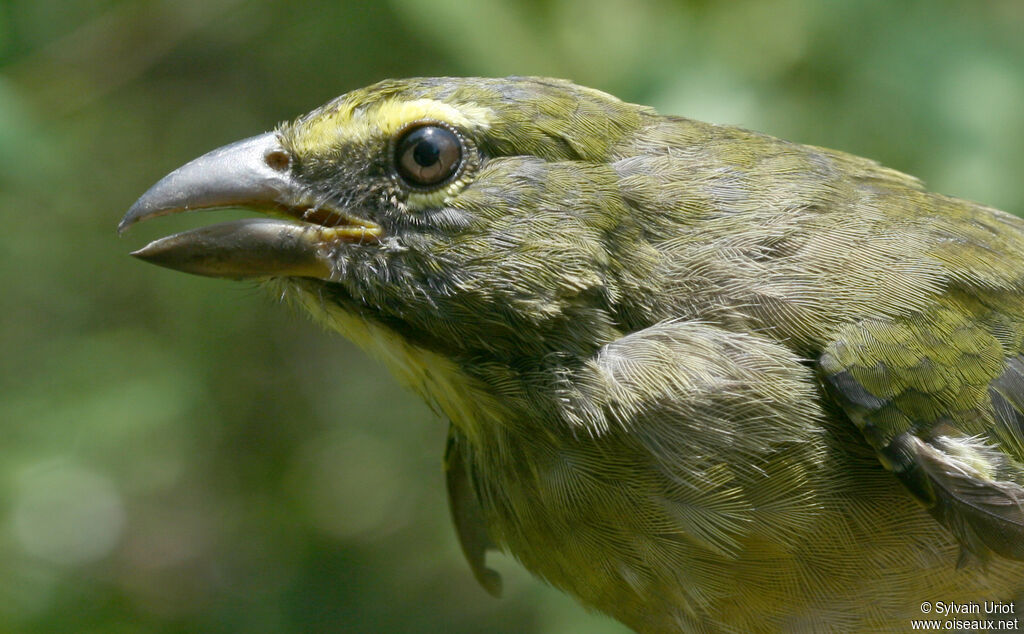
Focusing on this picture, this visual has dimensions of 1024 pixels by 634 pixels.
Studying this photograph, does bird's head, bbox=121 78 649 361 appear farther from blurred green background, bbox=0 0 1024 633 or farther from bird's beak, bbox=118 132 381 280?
blurred green background, bbox=0 0 1024 633

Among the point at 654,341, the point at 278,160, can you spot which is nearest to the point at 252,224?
the point at 278,160

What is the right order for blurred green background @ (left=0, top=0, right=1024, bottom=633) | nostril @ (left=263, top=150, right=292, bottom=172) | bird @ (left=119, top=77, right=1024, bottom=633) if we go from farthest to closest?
blurred green background @ (left=0, top=0, right=1024, bottom=633) < nostril @ (left=263, top=150, right=292, bottom=172) < bird @ (left=119, top=77, right=1024, bottom=633)

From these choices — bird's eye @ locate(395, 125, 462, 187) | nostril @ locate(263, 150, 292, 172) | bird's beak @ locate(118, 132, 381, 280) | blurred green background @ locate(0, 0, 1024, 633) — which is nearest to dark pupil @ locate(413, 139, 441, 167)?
bird's eye @ locate(395, 125, 462, 187)

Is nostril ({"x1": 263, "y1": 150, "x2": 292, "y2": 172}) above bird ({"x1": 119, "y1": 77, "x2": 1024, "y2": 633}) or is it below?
above

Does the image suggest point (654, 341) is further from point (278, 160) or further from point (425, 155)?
point (278, 160)

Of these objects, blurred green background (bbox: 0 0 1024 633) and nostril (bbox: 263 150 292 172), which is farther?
blurred green background (bbox: 0 0 1024 633)

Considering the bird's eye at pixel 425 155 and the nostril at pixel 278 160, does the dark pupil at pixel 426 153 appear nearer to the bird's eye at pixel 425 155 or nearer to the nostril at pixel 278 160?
the bird's eye at pixel 425 155

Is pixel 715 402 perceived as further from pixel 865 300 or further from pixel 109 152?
pixel 109 152

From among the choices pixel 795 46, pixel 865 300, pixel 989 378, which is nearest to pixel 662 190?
pixel 865 300

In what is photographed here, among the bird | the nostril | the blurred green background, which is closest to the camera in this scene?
the bird
